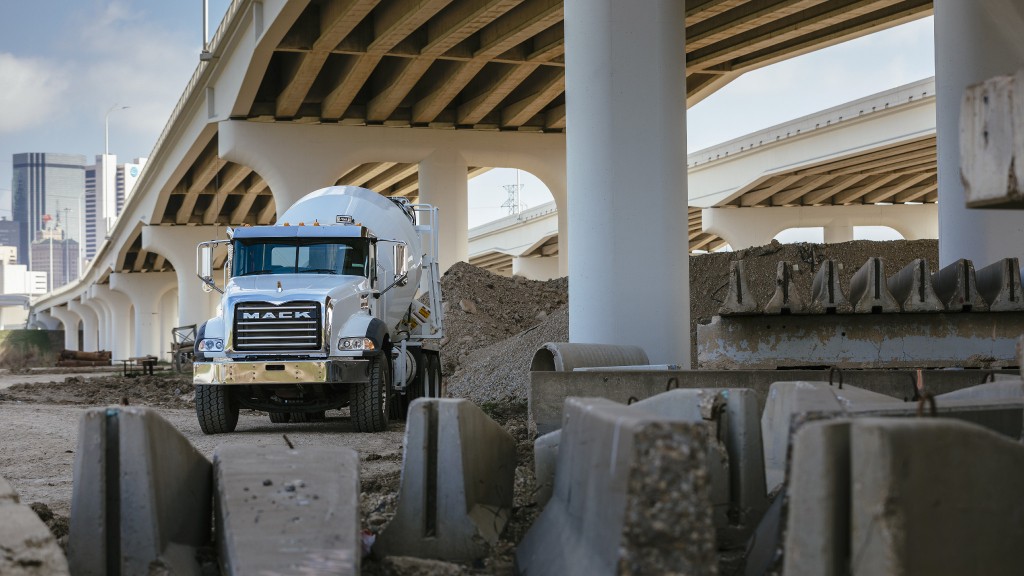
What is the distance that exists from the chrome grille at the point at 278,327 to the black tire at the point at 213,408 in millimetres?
790

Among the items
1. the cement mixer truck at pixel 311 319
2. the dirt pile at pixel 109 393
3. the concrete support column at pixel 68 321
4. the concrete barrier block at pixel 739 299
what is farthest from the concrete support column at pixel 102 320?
the concrete barrier block at pixel 739 299

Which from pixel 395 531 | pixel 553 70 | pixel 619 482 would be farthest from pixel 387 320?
pixel 553 70

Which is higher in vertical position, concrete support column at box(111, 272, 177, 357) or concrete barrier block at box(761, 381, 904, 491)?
A: concrete support column at box(111, 272, 177, 357)

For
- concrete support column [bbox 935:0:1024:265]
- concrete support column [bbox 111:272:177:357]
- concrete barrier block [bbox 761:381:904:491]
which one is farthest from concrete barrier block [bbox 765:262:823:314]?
concrete support column [bbox 111:272:177:357]

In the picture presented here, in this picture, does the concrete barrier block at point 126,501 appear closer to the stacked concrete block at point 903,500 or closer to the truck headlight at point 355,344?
the stacked concrete block at point 903,500

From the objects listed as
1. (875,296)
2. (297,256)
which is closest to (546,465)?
(875,296)

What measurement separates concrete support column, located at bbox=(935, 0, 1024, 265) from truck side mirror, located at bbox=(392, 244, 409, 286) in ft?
23.2

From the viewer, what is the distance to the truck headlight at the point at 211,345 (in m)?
14.3

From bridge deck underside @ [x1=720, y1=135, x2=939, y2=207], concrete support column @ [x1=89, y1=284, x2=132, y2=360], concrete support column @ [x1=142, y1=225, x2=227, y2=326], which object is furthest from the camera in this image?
concrete support column @ [x1=89, y1=284, x2=132, y2=360]

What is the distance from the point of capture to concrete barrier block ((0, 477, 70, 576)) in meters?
4.24

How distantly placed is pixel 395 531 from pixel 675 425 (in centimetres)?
221

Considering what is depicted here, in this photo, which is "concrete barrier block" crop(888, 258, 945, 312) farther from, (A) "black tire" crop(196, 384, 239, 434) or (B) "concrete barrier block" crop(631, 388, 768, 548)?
(A) "black tire" crop(196, 384, 239, 434)

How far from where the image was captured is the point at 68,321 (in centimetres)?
12362

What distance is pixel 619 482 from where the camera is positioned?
419cm
